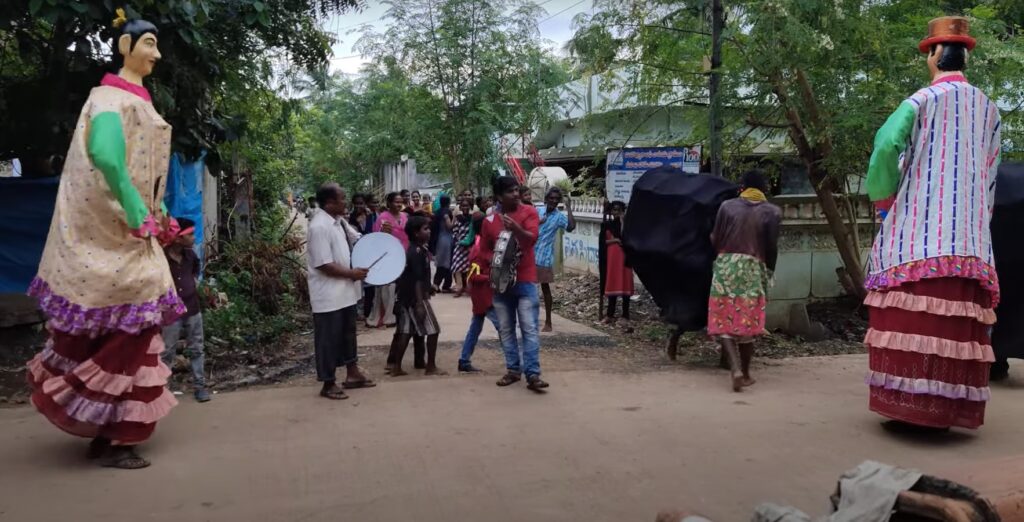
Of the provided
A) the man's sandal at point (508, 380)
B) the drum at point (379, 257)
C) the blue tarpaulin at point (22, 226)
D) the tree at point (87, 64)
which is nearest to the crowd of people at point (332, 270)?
the drum at point (379, 257)

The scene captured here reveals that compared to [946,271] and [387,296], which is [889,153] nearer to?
[946,271]

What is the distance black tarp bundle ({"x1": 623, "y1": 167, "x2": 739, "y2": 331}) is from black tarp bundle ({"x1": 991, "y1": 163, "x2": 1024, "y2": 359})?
2.02m

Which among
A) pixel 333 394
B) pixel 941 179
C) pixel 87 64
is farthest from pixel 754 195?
pixel 87 64

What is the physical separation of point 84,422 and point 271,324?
4665 mm

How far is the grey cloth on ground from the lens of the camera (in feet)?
8.69

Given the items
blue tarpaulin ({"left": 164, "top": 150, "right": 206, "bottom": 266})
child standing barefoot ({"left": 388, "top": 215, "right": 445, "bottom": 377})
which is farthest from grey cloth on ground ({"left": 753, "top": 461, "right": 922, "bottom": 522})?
blue tarpaulin ({"left": 164, "top": 150, "right": 206, "bottom": 266})

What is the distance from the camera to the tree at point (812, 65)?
25.1 ft

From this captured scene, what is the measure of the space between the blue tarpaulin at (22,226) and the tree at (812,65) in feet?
17.9

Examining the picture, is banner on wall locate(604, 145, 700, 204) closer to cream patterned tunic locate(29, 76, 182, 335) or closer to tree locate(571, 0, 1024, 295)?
tree locate(571, 0, 1024, 295)

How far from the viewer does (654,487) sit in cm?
445

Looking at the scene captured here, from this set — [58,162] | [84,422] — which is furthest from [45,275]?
[58,162]

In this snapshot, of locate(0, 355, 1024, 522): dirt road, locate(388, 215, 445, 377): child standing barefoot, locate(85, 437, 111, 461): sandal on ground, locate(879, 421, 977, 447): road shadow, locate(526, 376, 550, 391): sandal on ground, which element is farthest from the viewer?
locate(388, 215, 445, 377): child standing barefoot

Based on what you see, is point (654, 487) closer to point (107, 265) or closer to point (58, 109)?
point (107, 265)

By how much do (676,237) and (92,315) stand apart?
15.6ft
